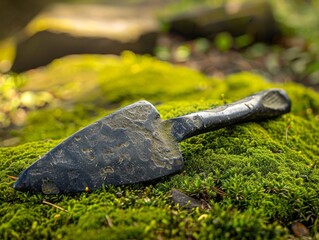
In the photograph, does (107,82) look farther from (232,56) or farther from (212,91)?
(232,56)

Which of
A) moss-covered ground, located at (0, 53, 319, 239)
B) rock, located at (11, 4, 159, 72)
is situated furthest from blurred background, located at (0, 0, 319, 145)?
moss-covered ground, located at (0, 53, 319, 239)

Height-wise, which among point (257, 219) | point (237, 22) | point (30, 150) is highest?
point (237, 22)

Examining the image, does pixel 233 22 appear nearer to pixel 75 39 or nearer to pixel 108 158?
pixel 75 39

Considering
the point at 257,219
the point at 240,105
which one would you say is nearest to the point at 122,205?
the point at 257,219

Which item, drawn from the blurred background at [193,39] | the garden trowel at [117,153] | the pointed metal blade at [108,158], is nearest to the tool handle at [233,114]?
the garden trowel at [117,153]

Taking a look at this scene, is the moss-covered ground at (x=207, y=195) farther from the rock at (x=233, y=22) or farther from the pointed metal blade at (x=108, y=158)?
the rock at (x=233, y=22)

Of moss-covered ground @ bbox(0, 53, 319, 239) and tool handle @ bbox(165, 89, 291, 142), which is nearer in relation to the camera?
moss-covered ground @ bbox(0, 53, 319, 239)

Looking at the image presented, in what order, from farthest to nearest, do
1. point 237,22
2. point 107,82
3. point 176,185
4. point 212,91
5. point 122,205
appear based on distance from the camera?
1. point 237,22
2. point 107,82
3. point 212,91
4. point 176,185
5. point 122,205

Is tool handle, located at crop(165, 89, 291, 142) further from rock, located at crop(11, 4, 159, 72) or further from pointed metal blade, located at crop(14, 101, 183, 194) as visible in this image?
rock, located at crop(11, 4, 159, 72)
